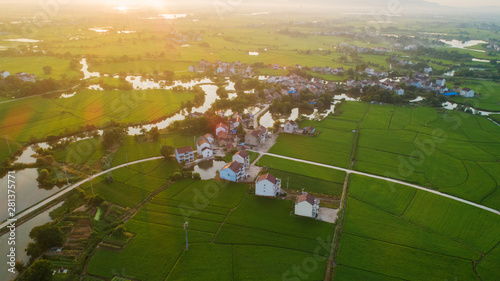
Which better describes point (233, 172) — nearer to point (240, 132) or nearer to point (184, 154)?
point (184, 154)

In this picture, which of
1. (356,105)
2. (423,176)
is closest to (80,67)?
(356,105)

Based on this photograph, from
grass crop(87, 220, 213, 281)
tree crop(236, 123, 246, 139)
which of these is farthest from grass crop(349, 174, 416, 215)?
grass crop(87, 220, 213, 281)

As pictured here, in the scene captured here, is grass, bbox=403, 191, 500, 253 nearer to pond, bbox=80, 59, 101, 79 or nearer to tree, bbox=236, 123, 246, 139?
tree, bbox=236, 123, 246, 139

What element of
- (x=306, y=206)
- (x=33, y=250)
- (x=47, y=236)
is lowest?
(x=33, y=250)

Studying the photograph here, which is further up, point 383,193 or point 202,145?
point 202,145

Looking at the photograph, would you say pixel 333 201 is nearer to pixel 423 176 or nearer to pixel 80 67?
pixel 423 176

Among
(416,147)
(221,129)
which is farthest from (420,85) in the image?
(221,129)

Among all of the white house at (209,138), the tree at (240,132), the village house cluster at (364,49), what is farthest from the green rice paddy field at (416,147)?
the village house cluster at (364,49)
